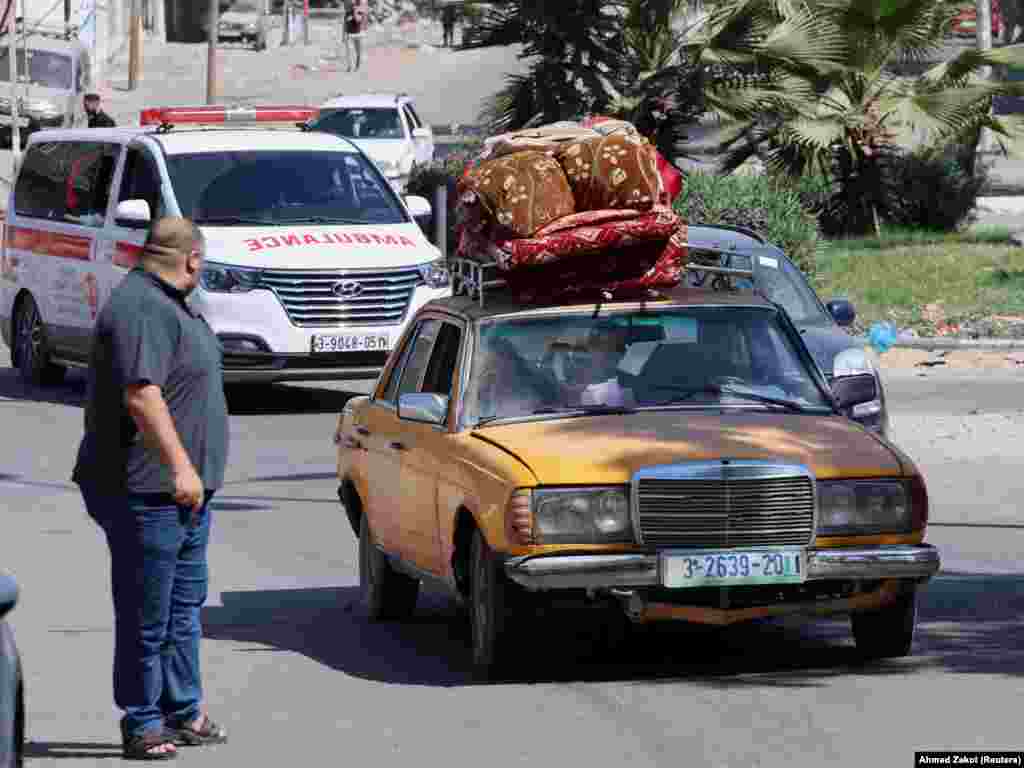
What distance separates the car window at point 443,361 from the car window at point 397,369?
31 centimetres

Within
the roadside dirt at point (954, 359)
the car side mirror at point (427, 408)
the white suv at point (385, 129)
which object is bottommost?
the white suv at point (385, 129)

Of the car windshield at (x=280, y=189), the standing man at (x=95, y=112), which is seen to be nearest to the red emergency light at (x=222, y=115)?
the car windshield at (x=280, y=189)

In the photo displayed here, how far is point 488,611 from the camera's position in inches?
344

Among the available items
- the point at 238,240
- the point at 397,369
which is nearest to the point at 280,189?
the point at 238,240

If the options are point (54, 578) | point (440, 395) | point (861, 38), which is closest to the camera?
point (440, 395)

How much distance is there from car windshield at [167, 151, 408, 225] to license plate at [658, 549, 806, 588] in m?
11.0

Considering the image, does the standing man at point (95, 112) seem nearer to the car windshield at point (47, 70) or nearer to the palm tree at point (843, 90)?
the palm tree at point (843, 90)

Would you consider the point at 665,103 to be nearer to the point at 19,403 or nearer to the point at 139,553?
the point at 19,403

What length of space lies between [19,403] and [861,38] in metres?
14.8

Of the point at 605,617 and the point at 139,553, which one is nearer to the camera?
the point at 139,553

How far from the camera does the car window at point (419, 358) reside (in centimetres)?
1031

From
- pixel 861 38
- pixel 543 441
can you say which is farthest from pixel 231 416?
pixel 861 38

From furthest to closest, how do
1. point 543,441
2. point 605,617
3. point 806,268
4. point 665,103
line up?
point 665,103
point 806,268
point 605,617
point 543,441

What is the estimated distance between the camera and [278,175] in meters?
19.5
